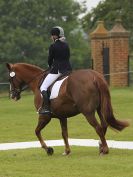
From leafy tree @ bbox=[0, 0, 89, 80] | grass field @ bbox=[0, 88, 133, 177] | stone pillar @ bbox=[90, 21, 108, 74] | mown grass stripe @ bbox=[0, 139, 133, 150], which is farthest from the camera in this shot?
leafy tree @ bbox=[0, 0, 89, 80]

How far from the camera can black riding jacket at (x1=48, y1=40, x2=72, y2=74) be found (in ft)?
47.6

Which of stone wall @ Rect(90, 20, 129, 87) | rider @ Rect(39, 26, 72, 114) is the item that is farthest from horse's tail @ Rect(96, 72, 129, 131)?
stone wall @ Rect(90, 20, 129, 87)

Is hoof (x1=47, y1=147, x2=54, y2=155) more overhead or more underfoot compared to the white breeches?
more underfoot

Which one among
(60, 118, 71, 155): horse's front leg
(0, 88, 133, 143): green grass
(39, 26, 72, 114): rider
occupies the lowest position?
(0, 88, 133, 143): green grass

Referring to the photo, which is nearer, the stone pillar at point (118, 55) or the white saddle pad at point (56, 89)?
the white saddle pad at point (56, 89)

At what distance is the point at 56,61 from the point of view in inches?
575

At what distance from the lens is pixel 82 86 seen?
13836 millimetres

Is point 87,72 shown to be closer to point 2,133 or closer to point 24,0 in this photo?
point 2,133

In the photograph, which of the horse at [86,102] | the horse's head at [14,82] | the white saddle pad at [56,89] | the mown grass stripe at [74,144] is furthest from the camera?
the mown grass stripe at [74,144]

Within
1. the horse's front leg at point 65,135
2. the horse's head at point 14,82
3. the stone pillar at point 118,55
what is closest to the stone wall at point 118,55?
the stone pillar at point 118,55

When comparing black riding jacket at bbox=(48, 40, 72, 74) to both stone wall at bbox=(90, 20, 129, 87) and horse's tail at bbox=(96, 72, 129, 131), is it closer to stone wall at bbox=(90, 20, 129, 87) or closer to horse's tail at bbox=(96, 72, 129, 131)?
horse's tail at bbox=(96, 72, 129, 131)

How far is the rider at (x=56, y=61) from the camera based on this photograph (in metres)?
14.5

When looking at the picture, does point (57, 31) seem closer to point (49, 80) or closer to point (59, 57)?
point (59, 57)

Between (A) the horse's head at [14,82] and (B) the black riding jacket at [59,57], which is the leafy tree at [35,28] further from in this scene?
(B) the black riding jacket at [59,57]
